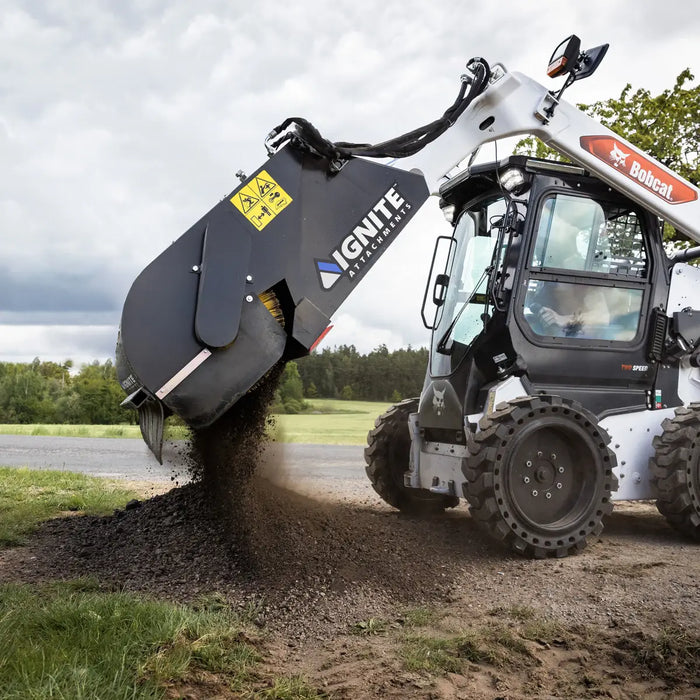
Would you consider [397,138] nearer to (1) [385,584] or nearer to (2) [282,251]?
(2) [282,251]

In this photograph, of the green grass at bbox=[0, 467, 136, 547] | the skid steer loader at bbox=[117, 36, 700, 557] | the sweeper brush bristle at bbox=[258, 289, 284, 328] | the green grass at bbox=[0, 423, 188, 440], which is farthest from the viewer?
the green grass at bbox=[0, 423, 188, 440]

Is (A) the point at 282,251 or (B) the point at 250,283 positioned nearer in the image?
(B) the point at 250,283

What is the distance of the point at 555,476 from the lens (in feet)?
19.4

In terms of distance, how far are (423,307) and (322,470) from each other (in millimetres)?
6271

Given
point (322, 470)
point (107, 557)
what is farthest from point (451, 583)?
point (322, 470)

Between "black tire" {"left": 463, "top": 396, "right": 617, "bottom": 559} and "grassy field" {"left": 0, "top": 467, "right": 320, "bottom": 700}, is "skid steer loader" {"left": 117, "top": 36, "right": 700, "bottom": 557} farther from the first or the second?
"grassy field" {"left": 0, "top": 467, "right": 320, "bottom": 700}

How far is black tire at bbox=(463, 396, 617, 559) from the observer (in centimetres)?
558

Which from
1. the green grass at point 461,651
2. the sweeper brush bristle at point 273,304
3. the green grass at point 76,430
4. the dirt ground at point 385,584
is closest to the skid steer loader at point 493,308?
the sweeper brush bristle at point 273,304

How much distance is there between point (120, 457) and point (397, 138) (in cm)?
998

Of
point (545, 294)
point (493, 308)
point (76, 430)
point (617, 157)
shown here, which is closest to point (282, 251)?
point (493, 308)

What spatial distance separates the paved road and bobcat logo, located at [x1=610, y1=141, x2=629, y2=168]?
390 cm

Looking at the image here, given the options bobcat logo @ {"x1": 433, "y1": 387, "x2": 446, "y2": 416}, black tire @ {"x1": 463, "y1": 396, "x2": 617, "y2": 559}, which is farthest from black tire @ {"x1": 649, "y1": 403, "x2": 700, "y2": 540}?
bobcat logo @ {"x1": 433, "y1": 387, "x2": 446, "y2": 416}

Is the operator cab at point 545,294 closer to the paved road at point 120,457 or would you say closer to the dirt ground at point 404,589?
the dirt ground at point 404,589

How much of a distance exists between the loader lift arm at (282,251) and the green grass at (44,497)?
8.18ft
